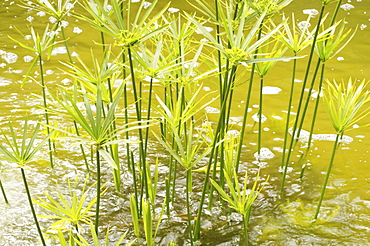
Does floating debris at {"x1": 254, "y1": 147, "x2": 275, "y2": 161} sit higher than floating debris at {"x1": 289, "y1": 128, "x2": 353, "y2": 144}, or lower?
lower

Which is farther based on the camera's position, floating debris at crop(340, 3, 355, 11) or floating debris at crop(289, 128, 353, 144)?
floating debris at crop(340, 3, 355, 11)

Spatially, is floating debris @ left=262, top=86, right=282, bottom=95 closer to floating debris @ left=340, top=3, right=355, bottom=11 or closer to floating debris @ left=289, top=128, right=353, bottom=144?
floating debris @ left=289, top=128, right=353, bottom=144

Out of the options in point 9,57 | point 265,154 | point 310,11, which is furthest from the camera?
point 310,11

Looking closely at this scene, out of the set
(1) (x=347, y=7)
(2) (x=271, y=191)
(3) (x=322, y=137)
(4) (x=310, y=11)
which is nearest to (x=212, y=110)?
(3) (x=322, y=137)

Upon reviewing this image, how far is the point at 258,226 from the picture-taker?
5.13ft

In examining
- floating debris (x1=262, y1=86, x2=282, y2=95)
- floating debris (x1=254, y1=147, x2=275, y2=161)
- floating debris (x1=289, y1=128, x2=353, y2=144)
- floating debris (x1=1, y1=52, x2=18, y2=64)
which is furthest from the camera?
floating debris (x1=1, y1=52, x2=18, y2=64)

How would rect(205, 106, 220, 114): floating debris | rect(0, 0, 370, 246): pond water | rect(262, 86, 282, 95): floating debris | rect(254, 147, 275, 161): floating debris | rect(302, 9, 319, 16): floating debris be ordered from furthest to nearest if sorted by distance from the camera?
rect(302, 9, 319, 16): floating debris < rect(262, 86, 282, 95): floating debris < rect(205, 106, 220, 114): floating debris < rect(254, 147, 275, 161): floating debris < rect(0, 0, 370, 246): pond water

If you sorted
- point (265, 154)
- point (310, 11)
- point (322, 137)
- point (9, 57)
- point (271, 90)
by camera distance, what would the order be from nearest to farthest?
point (265, 154) < point (322, 137) < point (271, 90) < point (9, 57) < point (310, 11)

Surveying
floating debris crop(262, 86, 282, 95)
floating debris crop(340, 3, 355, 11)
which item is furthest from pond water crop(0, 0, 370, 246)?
floating debris crop(340, 3, 355, 11)

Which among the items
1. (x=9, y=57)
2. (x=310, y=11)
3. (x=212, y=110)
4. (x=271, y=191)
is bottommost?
(x=271, y=191)

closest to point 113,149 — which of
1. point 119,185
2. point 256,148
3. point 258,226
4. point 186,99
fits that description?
point 119,185

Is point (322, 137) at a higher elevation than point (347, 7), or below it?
below

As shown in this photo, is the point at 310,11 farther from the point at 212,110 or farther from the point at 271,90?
the point at 212,110

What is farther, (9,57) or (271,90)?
(9,57)
